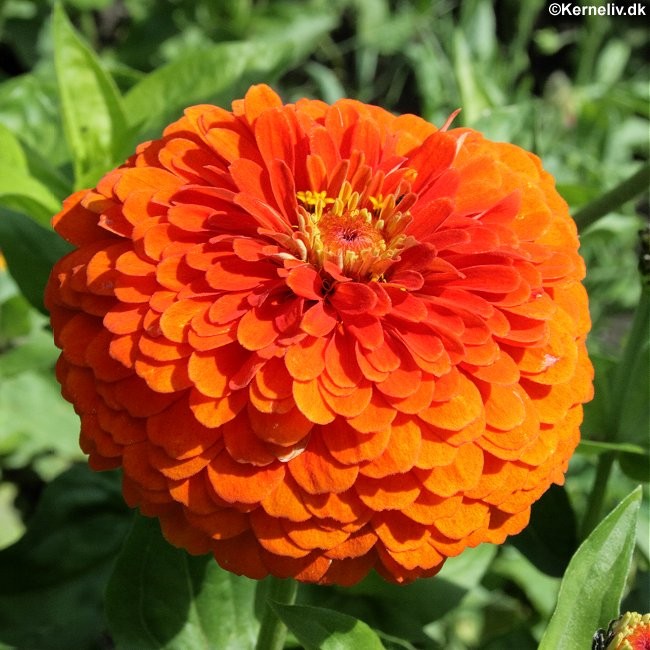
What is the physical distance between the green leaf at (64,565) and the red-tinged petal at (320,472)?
582mm

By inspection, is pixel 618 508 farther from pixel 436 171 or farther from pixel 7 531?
pixel 7 531

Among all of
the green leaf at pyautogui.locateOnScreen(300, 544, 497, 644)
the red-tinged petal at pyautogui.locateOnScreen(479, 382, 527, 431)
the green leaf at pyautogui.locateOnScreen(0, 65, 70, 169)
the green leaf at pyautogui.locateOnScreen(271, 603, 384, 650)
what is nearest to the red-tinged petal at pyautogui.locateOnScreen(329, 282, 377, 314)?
the red-tinged petal at pyautogui.locateOnScreen(479, 382, 527, 431)

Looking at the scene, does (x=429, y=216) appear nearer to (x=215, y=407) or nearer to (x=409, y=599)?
(x=215, y=407)

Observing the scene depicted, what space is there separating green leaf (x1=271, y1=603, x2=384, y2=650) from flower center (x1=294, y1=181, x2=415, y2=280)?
10.5 inches

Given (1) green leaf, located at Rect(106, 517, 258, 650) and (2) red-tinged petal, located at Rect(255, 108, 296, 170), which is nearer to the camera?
(2) red-tinged petal, located at Rect(255, 108, 296, 170)

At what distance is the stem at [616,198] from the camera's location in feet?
2.96

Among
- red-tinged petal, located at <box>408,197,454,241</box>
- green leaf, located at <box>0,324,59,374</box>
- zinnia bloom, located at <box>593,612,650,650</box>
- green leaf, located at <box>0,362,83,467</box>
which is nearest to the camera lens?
zinnia bloom, located at <box>593,612,650,650</box>

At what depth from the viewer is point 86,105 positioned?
1054 mm

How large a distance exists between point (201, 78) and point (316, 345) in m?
0.57

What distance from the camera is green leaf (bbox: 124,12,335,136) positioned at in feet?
3.51

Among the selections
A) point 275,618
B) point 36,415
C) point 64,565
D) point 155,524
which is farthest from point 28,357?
point 275,618

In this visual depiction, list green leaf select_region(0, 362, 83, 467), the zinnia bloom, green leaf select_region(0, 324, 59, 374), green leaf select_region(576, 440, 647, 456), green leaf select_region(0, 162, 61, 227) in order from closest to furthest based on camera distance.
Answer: the zinnia bloom < green leaf select_region(576, 440, 647, 456) < green leaf select_region(0, 162, 61, 227) < green leaf select_region(0, 324, 59, 374) < green leaf select_region(0, 362, 83, 467)

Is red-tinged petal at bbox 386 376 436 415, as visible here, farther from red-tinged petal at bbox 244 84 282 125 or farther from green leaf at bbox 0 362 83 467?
green leaf at bbox 0 362 83 467

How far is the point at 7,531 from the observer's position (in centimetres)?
158
